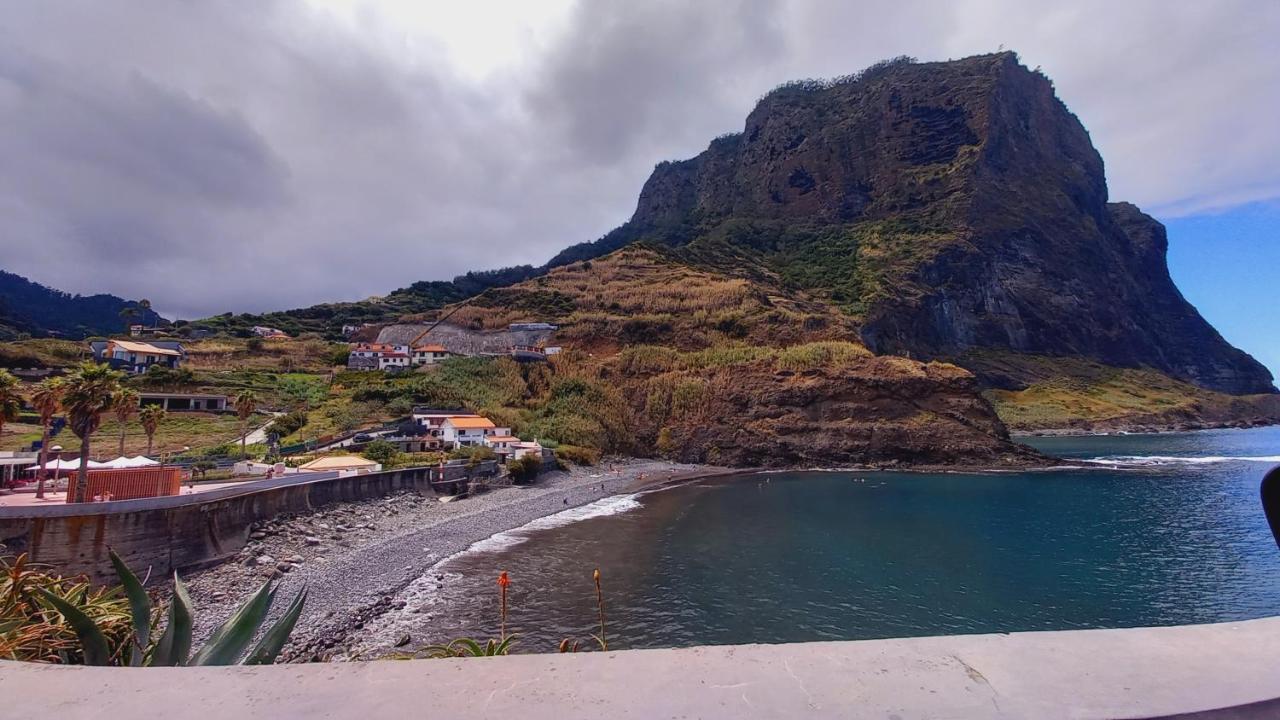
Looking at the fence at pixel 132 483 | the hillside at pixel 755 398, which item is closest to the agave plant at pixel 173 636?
the fence at pixel 132 483

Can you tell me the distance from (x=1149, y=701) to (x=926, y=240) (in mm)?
138976

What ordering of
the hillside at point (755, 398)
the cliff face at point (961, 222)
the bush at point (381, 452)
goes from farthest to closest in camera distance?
the cliff face at point (961, 222) < the hillside at point (755, 398) < the bush at point (381, 452)

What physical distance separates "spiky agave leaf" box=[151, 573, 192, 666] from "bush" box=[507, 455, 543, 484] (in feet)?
128

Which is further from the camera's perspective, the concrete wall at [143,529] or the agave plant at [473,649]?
the concrete wall at [143,529]

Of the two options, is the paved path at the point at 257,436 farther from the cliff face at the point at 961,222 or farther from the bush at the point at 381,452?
the cliff face at the point at 961,222

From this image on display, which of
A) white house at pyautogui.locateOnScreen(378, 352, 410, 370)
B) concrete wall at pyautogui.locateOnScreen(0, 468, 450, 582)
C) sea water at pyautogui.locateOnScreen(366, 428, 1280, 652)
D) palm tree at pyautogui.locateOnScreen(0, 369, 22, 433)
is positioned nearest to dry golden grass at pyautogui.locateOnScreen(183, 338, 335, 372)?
white house at pyautogui.locateOnScreen(378, 352, 410, 370)

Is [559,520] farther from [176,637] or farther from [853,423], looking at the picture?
[853,423]

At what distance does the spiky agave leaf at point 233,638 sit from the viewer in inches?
163

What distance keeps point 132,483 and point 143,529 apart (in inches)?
114

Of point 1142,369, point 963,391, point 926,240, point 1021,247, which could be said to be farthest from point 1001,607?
point 1142,369

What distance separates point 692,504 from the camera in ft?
128

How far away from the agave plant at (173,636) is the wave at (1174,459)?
2842 inches

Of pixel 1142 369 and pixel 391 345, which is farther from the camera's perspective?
pixel 1142 369

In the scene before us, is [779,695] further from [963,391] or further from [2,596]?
[963,391]
